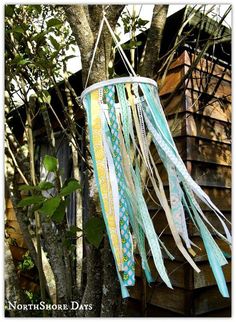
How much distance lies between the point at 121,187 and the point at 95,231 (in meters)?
0.19

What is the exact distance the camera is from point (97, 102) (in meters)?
0.98

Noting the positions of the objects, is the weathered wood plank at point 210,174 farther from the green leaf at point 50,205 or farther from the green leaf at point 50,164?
the green leaf at point 50,205

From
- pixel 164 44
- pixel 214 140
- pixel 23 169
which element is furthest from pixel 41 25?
pixel 214 140

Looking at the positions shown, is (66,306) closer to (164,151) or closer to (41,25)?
(164,151)

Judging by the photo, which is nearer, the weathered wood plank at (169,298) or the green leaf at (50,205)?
the green leaf at (50,205)

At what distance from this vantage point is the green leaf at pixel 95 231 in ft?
3.38

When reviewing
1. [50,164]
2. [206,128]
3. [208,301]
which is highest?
[206,128]

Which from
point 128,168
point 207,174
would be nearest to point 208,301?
point 207,174

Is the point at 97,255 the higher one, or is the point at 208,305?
the point at 97,255

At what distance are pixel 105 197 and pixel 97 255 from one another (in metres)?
0.30

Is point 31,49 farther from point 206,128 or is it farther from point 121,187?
point 206,128

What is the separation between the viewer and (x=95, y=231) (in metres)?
1.04

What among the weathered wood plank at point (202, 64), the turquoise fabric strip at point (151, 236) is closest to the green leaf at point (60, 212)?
the turquoise fabric strip at point (151, 236)

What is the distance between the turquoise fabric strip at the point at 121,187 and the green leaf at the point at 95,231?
11 centimetres
